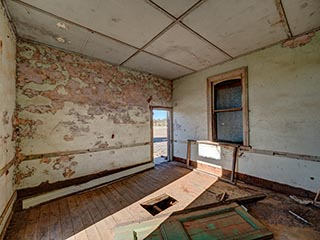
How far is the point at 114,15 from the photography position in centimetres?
194

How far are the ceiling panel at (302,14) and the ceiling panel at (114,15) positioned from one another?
1562mm

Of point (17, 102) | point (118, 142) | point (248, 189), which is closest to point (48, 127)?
point (17, 102)

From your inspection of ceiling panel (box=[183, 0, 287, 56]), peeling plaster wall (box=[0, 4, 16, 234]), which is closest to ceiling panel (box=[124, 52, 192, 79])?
ceiling panel (box=[183, 0, 287, 56])

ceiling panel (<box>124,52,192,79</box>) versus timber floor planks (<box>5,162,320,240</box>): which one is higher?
ceiling panel (<box>124,52,192,79</box>)

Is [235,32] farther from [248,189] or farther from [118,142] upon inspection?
[118,142]

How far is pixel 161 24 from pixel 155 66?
1.68 metres

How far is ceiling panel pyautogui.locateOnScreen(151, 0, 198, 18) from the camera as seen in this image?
67.9 inches

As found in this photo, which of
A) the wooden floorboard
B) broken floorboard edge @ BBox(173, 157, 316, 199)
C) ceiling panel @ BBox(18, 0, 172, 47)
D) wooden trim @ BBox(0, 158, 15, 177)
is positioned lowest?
the wooden floorboard

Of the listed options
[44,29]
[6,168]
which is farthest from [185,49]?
[6,168]

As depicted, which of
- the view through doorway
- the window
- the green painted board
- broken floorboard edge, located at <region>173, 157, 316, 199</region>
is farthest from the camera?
the view through doorway

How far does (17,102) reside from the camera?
96.0 inches

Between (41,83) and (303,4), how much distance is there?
13.7 feet

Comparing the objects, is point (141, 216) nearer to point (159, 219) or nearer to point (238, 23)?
point (159, 219)

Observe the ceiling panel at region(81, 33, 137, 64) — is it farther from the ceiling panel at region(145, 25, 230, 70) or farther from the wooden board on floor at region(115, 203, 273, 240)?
the wooden board on floor at region(115, 203, 273, 240)
